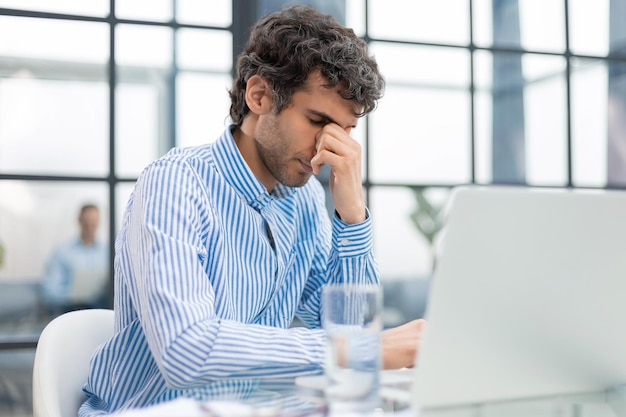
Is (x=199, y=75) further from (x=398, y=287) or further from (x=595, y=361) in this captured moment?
(x=595, y=361)

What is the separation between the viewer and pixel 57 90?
2734mm

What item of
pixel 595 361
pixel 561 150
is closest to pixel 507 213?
pixel 595 361

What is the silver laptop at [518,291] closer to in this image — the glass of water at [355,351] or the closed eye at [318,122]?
the glass of water at [355,351]

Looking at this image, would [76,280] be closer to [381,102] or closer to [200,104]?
[200,104]

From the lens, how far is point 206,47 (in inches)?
111

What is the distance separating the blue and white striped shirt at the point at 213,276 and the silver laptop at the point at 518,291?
31 centimetres

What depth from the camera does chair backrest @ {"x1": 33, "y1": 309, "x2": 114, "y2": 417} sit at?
1225 millimetres

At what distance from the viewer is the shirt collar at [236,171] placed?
1.49m

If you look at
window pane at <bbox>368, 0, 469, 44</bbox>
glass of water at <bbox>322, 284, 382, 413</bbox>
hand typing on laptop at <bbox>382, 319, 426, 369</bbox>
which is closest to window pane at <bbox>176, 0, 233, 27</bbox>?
window pane at <bbox>368, 0, 469, 44</bbox>

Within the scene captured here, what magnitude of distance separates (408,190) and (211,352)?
219 centimetres

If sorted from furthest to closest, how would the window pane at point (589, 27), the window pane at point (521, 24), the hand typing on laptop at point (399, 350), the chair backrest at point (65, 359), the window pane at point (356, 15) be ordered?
the window pane at point (589, 27) < the window pane at point (521, 24) < the window pane at point (356, 15) < the chair backrest at point (65, 359) < the hand typing on laptop at point (399, 350)

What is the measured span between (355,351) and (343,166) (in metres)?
0.76

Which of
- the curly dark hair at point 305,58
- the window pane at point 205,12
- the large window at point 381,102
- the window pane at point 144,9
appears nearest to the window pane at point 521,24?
the large window at point 381,102

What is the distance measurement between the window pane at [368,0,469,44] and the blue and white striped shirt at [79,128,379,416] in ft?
4.86
